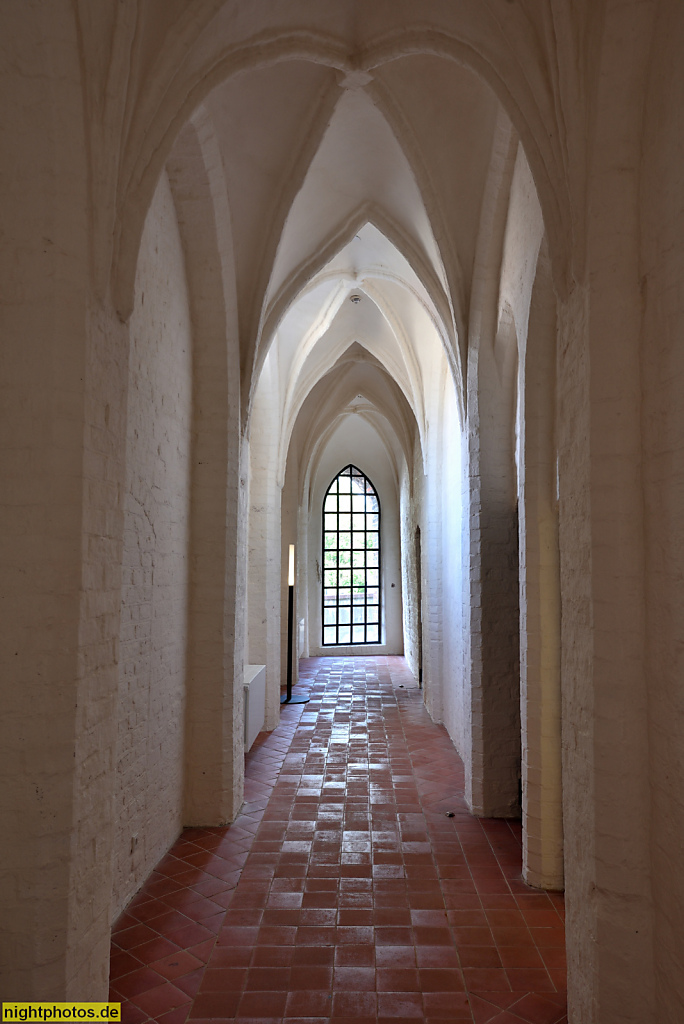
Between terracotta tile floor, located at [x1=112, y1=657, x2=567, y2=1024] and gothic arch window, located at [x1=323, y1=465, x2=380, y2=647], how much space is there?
1077 cm

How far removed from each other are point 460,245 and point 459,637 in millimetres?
4378

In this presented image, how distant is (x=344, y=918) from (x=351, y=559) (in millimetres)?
14015

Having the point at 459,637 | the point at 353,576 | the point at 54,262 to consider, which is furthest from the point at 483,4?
the point at 353,576

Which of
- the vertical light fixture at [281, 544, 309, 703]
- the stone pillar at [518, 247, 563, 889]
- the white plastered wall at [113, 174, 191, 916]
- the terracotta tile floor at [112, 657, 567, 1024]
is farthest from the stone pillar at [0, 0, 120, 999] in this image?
the vertical light fixture at [281, 544, 309, 703]

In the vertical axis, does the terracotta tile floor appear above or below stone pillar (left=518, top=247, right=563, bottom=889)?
below

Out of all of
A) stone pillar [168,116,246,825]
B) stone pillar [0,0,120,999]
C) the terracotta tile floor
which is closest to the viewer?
stone pillar [0,0,120,999]

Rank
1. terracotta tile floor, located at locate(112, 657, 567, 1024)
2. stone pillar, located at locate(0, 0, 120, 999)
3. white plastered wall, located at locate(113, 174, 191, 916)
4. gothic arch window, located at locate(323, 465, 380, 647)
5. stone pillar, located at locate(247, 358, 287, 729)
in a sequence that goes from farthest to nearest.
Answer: gothic arch window, located at locate(323, 465, 380, 647), stone pillar, located at locate(247, 358, 287, 729), white plastered wall, located at locate(113, 174, 191, 916), terracotta tile floor, located at locate(112, 657, 567, 1024), stone pillar, located at locate(0, 0, 120, 999)

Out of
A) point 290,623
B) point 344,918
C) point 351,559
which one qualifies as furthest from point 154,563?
point 351,559

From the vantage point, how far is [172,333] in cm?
522

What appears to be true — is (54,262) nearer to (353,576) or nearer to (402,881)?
(402,881)

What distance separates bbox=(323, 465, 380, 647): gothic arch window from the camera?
17797mm

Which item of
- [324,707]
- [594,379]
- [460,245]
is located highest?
[460,245]

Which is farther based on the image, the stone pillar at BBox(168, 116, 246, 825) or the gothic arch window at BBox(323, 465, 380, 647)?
the gothic arch window at BBox(323, 465, 380, 647)

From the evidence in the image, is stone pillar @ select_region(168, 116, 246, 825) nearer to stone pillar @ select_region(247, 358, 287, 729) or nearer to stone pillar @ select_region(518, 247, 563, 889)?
stone pillar @ select_region(518, 247, 563, 889)
